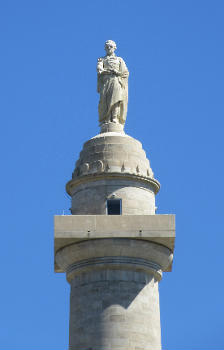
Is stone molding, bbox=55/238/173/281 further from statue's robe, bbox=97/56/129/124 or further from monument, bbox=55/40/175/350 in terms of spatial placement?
statue's robe, bbox=97/56/129/124

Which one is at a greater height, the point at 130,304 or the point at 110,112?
the point at 110,112

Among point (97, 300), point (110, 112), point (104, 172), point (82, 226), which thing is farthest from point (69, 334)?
point (110, 112)

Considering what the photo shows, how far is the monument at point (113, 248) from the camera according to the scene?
42250 mm

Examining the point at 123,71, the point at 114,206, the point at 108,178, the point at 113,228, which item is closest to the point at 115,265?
the point at 113,228

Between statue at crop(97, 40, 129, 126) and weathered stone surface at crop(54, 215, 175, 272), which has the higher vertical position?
statue at crop(97, 40, 129, 126)

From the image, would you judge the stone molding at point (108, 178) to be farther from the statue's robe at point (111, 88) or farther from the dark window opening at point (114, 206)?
the statue's robe at point (111, 88)

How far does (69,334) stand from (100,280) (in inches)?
110

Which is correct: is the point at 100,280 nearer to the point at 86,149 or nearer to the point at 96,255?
the point at 96,255

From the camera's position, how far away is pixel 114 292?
4275 centimetres

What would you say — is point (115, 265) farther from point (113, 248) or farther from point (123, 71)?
point (123, 71)

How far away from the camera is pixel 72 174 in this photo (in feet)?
152

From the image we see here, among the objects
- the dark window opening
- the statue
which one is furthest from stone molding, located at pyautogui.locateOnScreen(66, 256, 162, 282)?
the statue

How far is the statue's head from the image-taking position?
164 ft

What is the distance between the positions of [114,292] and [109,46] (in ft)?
45.1
